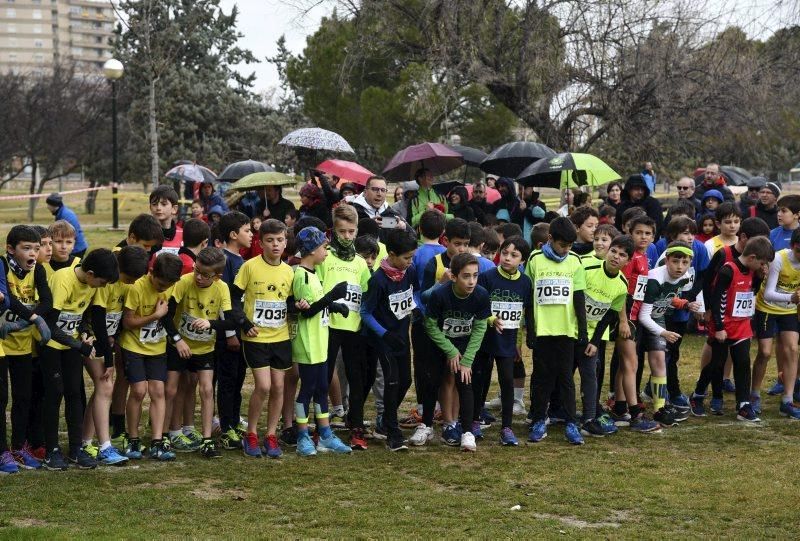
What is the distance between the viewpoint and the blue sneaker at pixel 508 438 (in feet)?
26.4

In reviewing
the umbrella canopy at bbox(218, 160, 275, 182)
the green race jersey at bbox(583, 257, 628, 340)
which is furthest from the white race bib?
the umbrella canopy at bbox(218, 160, 275, 182)

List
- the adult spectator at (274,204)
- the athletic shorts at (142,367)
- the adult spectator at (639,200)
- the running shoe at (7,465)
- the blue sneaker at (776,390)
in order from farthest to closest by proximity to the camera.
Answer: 1. the adult spectator at (639,200)
2. the adult spectator at (274,204)
3. the blue sneaker at (776,390)
4. the athletic shorts at (142,367)
5. the running shoe at (7,465)

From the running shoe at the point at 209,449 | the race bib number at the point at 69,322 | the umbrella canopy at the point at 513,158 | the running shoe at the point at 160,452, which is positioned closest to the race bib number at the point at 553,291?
the running shoe at the point at 209,449

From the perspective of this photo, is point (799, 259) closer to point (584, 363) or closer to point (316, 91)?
point (584, 363)

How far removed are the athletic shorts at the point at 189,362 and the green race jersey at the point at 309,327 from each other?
64 centimetres

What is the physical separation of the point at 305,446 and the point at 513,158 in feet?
27.1

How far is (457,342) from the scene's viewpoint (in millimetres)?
8039

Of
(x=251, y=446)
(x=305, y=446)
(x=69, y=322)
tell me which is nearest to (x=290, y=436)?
(x=305, y=446)

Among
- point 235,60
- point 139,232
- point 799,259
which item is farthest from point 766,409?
point 235,60

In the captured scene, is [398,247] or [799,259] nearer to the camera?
[398,247]

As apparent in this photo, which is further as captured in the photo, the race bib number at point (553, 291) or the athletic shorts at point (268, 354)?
the race bib number at point (553, 291)

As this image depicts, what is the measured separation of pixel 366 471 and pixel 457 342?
1.37 meters

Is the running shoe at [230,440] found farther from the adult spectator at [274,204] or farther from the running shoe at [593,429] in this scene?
the adult spectator at [274,204]

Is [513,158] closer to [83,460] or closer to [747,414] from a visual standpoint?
[747,414]
